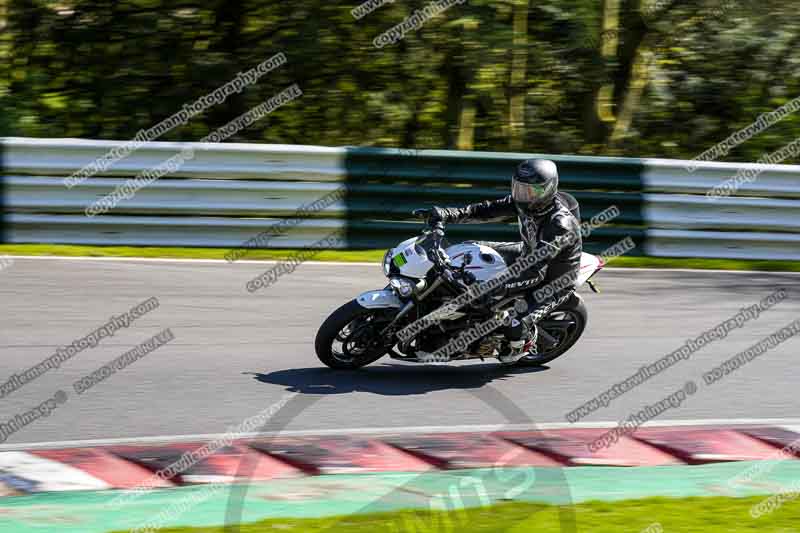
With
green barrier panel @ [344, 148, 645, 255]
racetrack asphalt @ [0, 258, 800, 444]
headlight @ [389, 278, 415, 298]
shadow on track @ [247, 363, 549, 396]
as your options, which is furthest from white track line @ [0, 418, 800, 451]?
green barrier panel @ [344, 148, 645, 255]

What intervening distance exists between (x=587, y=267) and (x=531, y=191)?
0.87 meters

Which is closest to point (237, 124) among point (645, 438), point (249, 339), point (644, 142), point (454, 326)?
point (644, 142)

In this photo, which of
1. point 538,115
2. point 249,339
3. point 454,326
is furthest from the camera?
point 538,115

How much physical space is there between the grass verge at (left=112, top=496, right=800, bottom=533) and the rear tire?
281 centimetres

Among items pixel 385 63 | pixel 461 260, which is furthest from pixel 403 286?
pixel 385 63

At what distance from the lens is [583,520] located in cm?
605

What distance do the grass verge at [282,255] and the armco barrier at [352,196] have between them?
0.32 feet

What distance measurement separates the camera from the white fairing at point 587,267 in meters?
8.92

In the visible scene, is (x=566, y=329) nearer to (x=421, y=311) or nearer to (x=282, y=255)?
(x=421, y=311)

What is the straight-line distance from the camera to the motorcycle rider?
8.59 m

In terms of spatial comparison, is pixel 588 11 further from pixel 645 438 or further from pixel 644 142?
pixel 645 438

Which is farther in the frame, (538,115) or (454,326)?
(538,115)

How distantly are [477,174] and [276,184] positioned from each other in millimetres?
2332

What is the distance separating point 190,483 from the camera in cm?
641
